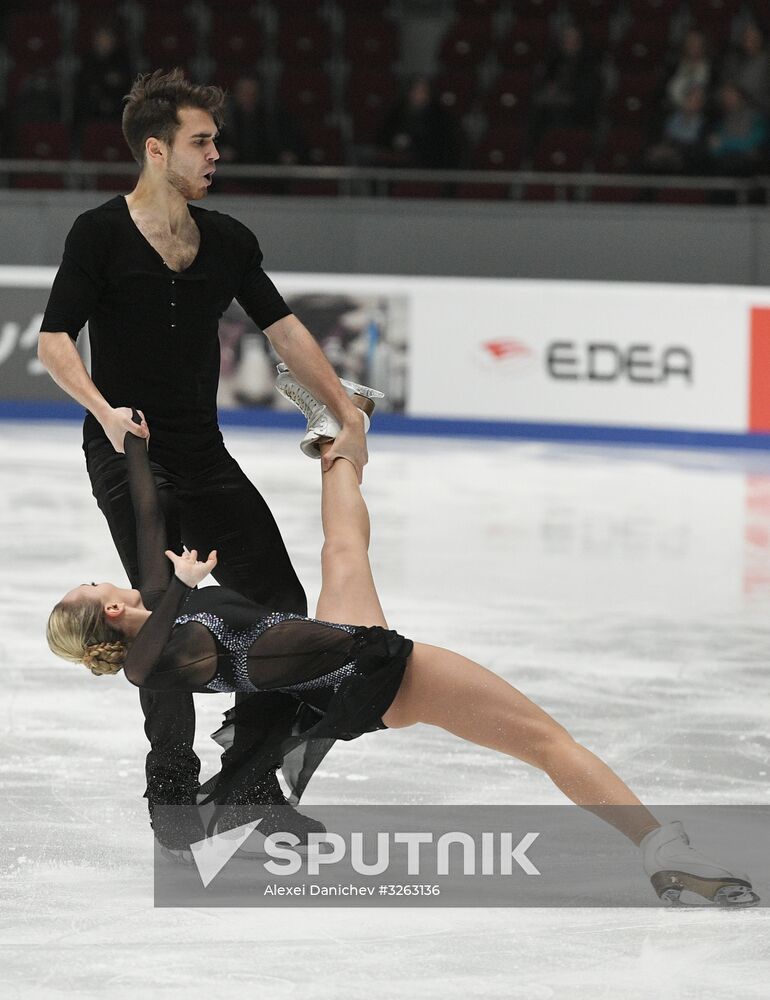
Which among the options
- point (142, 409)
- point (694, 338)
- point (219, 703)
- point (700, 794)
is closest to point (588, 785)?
point (700, 794)

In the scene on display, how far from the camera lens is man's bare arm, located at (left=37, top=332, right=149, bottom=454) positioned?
3232mm

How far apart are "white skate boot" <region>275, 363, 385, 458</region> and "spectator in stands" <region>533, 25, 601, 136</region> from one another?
8426 millimetres

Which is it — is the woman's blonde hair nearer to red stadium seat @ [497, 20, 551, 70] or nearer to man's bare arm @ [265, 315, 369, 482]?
man's bare arm @ [265, 315, 369, 482]

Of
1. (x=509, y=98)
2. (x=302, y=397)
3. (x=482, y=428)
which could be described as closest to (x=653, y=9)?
(x=509, y=98)

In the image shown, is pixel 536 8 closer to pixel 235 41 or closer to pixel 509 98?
pixel 509 98

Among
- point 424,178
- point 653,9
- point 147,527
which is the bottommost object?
point 424,178

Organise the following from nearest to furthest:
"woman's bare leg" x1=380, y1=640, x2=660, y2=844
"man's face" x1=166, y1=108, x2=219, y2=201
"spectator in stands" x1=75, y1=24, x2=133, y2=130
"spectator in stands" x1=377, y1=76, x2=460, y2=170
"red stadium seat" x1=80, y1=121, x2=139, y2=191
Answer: "woman's bare leg" x1=380, y1=640, x2=660, y2=844 < "man's face" x1=166, y1=108, x2=219, y2=201 < "spectator in stands" x1=377, y1=76, x2=460, y2=170 < "spectator in stands" x1=75, y1=24, x2=133, y2=130 < "red stadium seat" x1=80, y1=121, x2=139, y2=191

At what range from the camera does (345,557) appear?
3531 mm

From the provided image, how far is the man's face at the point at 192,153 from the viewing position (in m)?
3.38

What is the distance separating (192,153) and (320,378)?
1.84 feet

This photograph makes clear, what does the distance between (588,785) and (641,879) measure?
315 millimetres

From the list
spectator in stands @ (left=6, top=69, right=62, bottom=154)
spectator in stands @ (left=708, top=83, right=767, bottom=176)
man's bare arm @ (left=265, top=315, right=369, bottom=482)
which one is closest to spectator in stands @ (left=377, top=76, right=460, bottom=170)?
spectator in stands @ (left=708, top=83, right=767, bottom=176)

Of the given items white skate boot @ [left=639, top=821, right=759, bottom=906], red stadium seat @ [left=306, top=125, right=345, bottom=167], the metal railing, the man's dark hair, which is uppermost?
the man's dark hair

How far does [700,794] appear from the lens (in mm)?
3934
